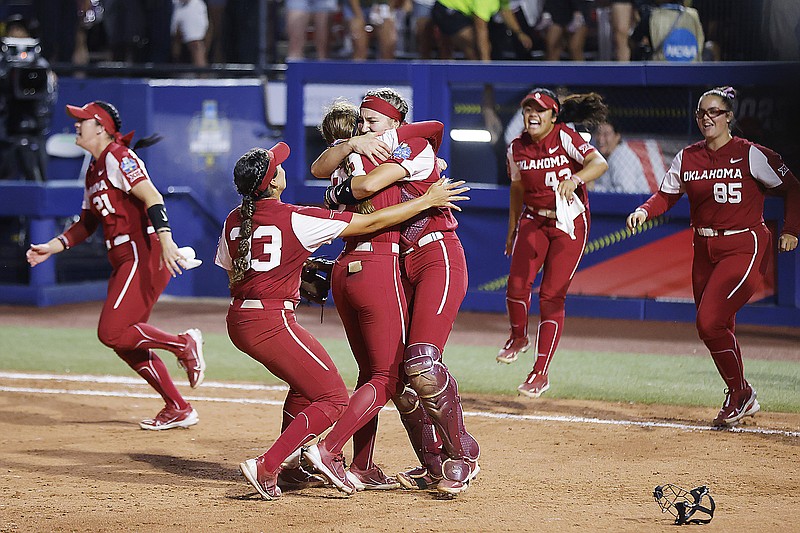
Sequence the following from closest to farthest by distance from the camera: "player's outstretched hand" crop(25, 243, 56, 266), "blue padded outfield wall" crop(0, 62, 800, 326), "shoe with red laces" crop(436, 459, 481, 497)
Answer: "shoe with red laces" crop(436, 459, 481, 497) → "player's outstretched hand" crop(25, 243, 56, 266) → "blue padded outfield wall" crop(0, 62, 800, 326)

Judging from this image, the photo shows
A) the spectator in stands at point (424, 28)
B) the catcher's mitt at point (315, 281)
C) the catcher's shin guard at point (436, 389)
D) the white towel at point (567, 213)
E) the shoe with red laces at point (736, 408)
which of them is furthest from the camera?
the spectator in stands at point (424, 28)

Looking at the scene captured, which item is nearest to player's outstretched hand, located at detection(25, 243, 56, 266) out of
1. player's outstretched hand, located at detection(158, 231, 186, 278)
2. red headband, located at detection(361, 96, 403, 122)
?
player's outstretched hand, located at detection(158, 231, 186, 278)

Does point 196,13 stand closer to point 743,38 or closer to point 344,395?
point 743,38

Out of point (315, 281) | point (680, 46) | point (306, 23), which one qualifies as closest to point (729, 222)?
point (315, 281)

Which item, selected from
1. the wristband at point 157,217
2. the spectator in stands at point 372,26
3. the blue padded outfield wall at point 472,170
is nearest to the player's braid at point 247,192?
the wristband at point 157,217

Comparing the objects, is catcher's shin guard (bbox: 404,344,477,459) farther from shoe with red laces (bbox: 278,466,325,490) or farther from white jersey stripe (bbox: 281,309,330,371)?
shoe with red laces (bbox: 278,466,325,490)

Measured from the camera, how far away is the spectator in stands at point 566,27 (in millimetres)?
13898

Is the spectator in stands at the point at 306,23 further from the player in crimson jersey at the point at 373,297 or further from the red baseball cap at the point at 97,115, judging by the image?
the player in crimson jersey at the point at 373,297

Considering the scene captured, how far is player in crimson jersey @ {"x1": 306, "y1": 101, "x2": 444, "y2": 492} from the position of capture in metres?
5.58

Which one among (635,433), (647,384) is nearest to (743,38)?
(647,384)

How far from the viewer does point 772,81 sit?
12.2m

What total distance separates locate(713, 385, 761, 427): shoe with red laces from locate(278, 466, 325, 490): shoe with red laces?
10.0 ft

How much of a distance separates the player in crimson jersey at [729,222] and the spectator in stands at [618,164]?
515 cm

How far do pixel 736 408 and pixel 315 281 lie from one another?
3.31 m
